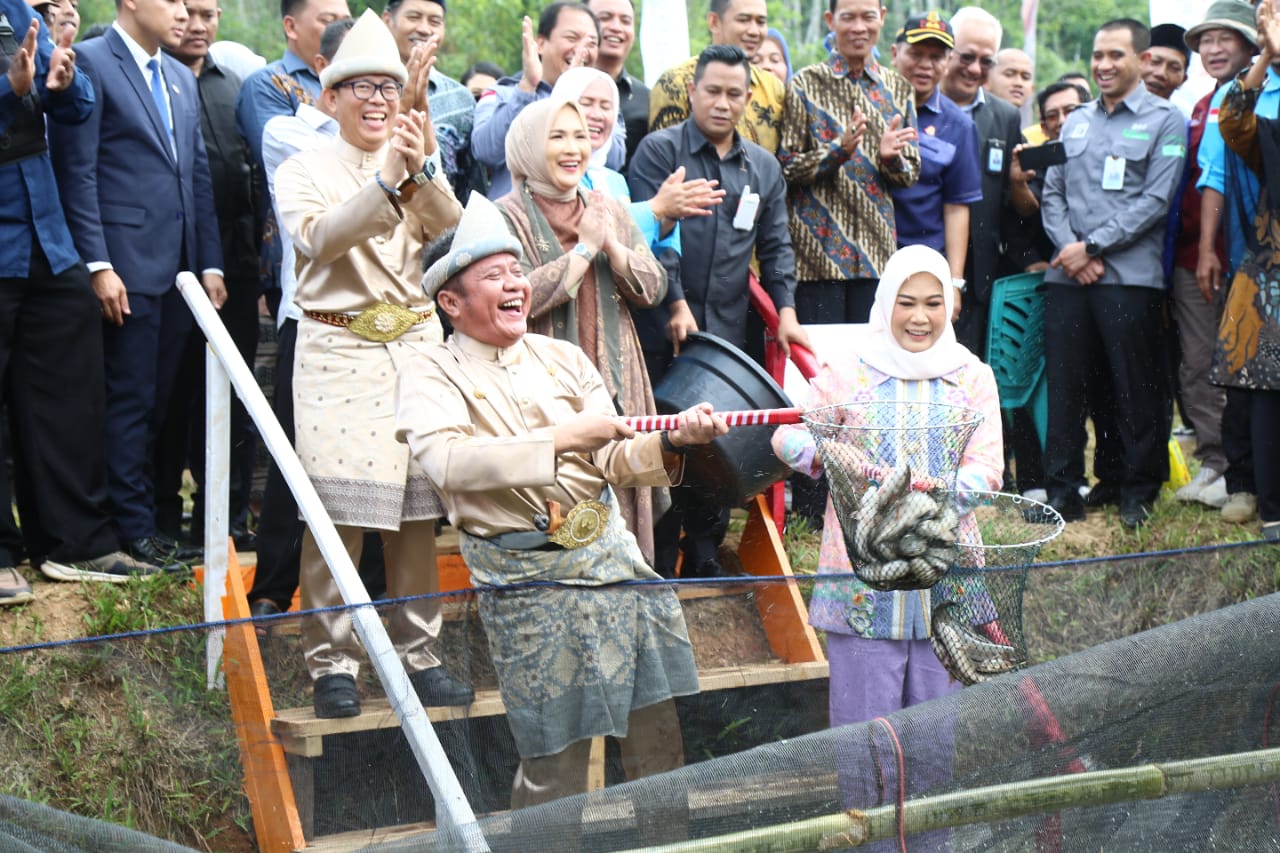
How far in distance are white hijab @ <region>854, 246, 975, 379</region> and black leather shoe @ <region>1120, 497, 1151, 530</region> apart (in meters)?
2.88

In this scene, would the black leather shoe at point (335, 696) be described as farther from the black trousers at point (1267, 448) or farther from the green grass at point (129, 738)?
the black trousers at point (1267, 448)

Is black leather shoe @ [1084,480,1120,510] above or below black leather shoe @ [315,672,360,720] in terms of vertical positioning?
below

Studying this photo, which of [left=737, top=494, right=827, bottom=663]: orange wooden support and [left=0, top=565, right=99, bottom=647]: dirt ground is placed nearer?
[left=737, top=494, right=827, bottom=663]: orange wooden support

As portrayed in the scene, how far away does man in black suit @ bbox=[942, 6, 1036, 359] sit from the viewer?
24.2 ft

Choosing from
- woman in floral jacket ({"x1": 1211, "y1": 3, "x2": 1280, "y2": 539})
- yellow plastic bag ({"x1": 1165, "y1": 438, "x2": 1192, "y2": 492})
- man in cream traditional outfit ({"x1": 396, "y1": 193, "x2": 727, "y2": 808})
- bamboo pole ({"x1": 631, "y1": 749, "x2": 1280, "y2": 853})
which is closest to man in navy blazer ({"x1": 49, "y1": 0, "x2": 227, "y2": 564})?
man in cream traditional outfit ({"x1": 396, "y1": 193, "x2": 727, "y2": 808})

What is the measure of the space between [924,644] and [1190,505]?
11.1ft

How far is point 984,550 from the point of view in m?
3.45

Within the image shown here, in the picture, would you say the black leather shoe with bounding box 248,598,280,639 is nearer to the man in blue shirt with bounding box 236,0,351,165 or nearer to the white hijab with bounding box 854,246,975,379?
the man in blue shirt with bounding box 236,0,351,165

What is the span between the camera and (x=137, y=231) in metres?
5.68

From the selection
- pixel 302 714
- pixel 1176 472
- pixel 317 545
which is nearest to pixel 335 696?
pixel 302 714

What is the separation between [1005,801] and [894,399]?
1.66m

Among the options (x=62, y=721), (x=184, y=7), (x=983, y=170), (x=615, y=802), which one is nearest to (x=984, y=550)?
(x=615, y=802)

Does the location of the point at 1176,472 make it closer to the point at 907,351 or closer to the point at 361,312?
the point at 907,351

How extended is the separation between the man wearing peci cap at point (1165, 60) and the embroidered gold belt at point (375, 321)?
188 inches
